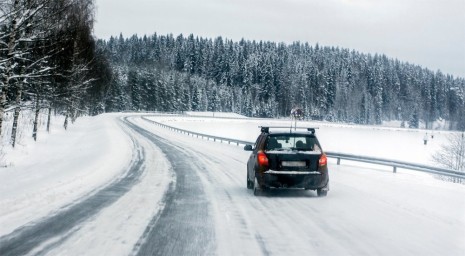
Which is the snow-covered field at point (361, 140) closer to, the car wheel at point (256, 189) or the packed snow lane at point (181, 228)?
the car wheel at point (256, 189)

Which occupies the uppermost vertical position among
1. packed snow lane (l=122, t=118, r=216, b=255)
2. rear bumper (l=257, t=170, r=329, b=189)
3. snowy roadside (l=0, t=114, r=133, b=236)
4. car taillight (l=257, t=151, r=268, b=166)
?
car taillight (l=257, t=151, r=268, b=166)

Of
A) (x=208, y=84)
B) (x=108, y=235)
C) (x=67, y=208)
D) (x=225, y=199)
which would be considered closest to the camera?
(x=108, y=235)

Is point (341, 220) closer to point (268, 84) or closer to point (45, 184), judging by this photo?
point (45, 184)

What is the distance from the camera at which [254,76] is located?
15650 centimetres

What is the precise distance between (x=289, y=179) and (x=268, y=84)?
139142 millimetres

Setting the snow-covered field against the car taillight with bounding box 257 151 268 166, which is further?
the snow-covered field

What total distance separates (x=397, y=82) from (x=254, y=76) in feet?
192

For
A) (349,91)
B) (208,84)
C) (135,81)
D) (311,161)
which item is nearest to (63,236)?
(311,161)

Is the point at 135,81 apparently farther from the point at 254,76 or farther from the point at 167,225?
the point at 167,225

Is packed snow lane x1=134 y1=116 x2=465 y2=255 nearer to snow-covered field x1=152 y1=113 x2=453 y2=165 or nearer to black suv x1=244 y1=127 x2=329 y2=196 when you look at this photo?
black suv x1=244 y1=127 x2=329 y2=196

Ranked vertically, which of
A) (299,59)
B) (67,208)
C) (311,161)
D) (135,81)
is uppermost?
(299,59)

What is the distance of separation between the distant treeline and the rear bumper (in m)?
108

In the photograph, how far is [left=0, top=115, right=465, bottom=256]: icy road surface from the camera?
221 inches

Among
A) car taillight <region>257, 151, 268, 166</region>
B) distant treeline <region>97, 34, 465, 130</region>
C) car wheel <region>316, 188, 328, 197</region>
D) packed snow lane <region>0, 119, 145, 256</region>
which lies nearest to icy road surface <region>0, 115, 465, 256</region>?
packed snow lane <region>0, 119, 145, 256</region>
